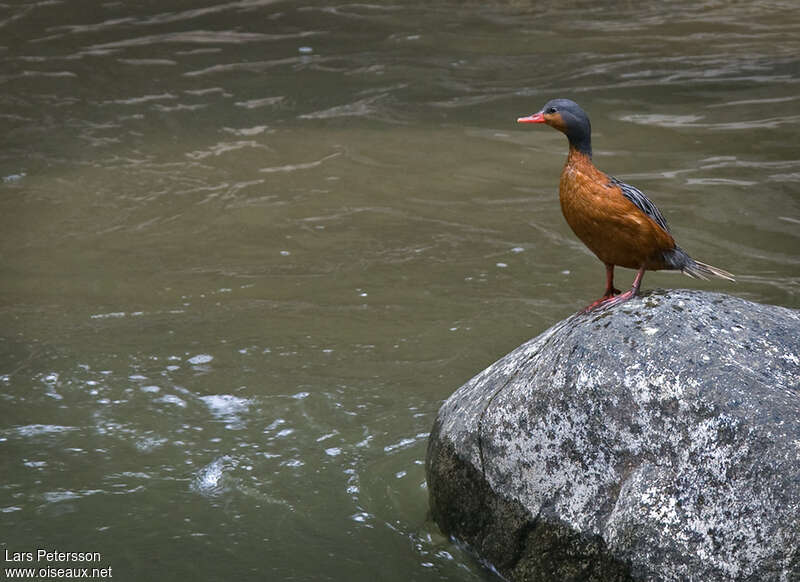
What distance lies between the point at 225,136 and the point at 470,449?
6.86m

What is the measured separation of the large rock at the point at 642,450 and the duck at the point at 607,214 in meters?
0.20

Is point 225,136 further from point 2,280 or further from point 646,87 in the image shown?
point 646,87

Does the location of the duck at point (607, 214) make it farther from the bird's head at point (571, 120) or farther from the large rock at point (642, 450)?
the large rock at point (642, 450)

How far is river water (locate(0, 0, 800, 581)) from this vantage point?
211 inches

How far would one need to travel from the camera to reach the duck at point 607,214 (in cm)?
459

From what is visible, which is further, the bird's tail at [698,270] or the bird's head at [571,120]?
the bird's tail at [698,270]

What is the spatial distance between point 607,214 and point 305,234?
4.41m

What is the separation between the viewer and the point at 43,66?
12.9 meters

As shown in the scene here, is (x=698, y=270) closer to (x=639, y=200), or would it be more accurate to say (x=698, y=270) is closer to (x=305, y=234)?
(x=639, y=200)

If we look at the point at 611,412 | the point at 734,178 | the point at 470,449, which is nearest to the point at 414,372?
the point at 470,449

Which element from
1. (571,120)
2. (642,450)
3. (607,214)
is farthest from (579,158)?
(642,450)

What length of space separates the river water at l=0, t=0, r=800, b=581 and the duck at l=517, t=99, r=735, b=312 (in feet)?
4.97

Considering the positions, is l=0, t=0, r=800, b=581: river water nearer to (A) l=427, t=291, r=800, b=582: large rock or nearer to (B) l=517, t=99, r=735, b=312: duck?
(A) l=427, t=291, r=800, b=582: large rock

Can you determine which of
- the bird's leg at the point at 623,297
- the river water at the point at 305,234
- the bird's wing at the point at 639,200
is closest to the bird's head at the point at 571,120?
the bird's wing at the point at 639,200
